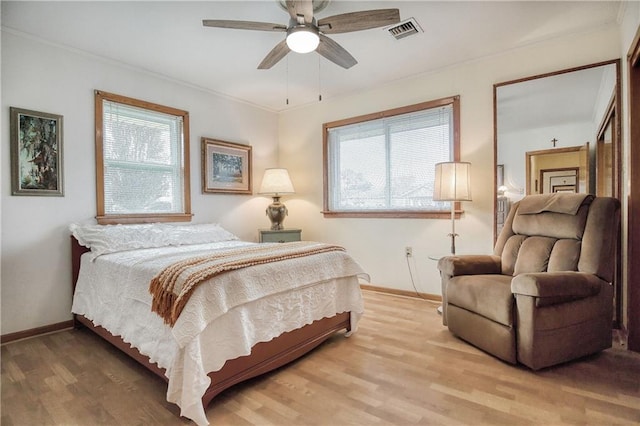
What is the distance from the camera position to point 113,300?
7.34ft

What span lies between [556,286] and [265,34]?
9.17ft

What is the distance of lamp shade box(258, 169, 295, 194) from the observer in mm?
4234

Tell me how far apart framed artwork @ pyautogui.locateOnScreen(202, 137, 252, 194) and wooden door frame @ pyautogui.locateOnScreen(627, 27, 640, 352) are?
380 centimetres

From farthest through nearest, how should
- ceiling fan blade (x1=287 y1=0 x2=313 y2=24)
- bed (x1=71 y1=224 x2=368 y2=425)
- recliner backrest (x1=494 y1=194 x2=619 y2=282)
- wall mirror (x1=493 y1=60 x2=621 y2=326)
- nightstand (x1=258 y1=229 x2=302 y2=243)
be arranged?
nightstand (x1=258 y1=229 x2=302 y2=243) → wall mirror (x1=493 y1=60 x2=621 y2=326) → recliner backrest (x1=494 y1=194 x2=619 y2=282) → ceiling fan blade (x1=287 y1=0 x2=313 y2=24) → bed (x1=71 y1=224 x2=368 y2=425)

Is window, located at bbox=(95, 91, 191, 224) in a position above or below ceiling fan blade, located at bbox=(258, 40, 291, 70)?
below

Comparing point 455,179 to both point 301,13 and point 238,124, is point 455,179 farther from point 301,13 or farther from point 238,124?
point 238,124

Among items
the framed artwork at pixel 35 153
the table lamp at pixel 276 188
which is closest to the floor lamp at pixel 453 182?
the table lamp at pixel 276 188

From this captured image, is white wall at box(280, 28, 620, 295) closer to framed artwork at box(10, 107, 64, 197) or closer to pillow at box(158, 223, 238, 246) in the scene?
pillow at box(158, 223, 238, 246)

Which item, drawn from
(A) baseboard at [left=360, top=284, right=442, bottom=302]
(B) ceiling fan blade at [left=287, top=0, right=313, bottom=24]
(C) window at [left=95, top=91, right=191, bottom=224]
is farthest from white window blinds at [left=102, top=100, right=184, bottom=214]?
(A) baseboard at [left=360, top=284, right=442, bottom=302]

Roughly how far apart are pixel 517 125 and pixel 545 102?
0.28 m

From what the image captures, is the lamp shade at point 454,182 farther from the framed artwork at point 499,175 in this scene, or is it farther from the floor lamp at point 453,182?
the framed artwork at point 499,175

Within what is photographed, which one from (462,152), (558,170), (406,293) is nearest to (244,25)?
(462,152)

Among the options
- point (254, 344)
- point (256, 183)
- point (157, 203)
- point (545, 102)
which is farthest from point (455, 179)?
point (157, 203)

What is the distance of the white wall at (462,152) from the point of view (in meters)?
2.94
